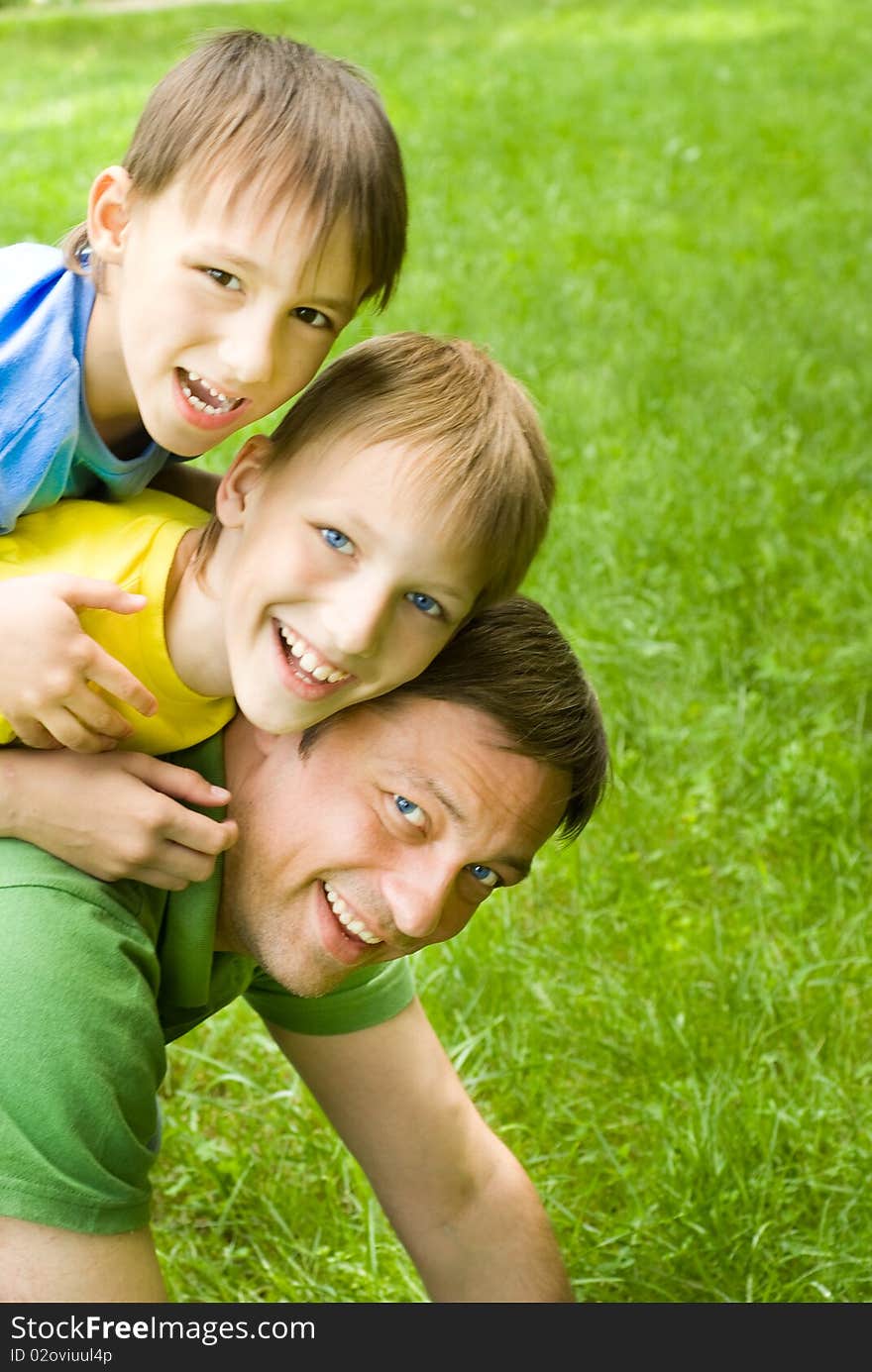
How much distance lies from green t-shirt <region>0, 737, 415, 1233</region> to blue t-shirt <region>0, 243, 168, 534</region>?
52 cm

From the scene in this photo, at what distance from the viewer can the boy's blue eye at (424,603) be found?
228cm

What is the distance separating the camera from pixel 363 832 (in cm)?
237

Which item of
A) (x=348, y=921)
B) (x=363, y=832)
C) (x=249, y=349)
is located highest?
(x=249, y=349)

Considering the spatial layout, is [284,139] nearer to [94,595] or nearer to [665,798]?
[94,595]

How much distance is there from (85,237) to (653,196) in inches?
291

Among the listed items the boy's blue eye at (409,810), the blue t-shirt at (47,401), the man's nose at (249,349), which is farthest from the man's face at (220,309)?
the boy's blue eye at (409,810)

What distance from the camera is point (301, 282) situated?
2.30 m

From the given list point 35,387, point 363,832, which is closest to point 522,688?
point 363,832

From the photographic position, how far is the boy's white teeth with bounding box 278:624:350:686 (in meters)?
2.22

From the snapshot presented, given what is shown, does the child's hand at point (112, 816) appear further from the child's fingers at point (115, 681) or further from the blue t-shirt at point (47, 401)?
the blue t-shirt at point (47, 401)

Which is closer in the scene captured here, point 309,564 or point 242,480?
point 309,564

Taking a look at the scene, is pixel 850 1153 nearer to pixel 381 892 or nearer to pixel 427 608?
pixel 381 892

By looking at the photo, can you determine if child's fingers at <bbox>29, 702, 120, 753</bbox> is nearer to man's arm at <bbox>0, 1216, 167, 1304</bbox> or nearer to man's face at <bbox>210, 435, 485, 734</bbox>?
man's face at <bbox>210, 435, 485, 734</bbox>

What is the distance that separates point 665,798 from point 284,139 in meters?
2.32
